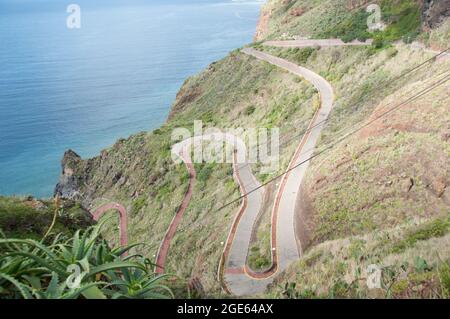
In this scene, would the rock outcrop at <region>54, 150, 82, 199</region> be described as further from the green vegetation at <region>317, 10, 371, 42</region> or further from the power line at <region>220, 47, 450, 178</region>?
the green vegetation at <region>317, 10, 371, 42</region>

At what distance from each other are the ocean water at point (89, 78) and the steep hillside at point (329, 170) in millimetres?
16903

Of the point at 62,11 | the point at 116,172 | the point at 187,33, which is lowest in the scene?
the point at 116,172

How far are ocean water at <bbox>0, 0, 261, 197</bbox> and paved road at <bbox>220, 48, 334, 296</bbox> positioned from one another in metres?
38.7

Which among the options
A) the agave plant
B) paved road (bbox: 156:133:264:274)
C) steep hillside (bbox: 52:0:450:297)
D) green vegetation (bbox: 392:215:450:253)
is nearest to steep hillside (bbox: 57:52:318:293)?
steep hillside (bbox: 52:0:450:297)

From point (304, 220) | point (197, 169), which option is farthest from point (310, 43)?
point (304, 220)

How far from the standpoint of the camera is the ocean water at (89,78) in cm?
6116

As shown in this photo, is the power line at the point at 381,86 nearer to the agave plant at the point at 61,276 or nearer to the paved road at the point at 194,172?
the paved road at the point at 194,172

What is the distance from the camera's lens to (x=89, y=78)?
87.2 m

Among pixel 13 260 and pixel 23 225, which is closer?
pixel 13 260

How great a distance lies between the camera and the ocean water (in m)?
61.2

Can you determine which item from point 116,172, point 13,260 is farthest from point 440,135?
point 116,172

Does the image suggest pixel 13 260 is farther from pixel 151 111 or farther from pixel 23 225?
pixel 151 111

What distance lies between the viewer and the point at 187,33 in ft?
379
